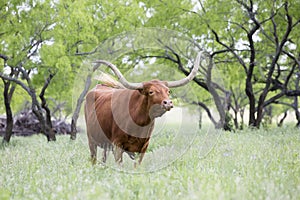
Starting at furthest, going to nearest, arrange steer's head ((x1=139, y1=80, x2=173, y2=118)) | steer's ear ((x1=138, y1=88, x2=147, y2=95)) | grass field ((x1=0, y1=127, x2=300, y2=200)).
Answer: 1. steer's ear ((x1=138, y1=88, x2=147, y2=95))
2. steer's head ((x1=139, y1=80, x2=173, y2=118))
3. grass field ((x1=0, y1=127, x2=300, y2=200))

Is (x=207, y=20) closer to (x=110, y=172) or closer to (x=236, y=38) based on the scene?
(x=236, y=38)

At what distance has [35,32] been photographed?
1559 centimetres

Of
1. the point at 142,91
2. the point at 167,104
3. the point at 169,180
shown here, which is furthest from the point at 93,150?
the point at 169,180

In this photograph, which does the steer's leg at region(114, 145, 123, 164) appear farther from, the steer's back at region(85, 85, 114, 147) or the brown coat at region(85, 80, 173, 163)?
the steer's back at region(85, 85, 114, 147)

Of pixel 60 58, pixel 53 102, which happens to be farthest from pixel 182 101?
pixel 53 102

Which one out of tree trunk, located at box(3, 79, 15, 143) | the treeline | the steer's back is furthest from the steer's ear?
A: tree trunk, located at box(3, 79, 15, 143)

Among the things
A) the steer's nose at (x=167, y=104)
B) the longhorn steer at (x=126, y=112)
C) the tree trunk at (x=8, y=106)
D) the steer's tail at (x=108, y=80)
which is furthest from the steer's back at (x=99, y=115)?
the tree trunk at (x=8, y=106)

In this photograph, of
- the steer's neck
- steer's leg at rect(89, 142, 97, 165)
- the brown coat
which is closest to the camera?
the brown coat

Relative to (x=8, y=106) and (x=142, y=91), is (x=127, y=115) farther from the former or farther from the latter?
(x=8, y=106)

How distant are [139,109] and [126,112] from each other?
1.01 ft

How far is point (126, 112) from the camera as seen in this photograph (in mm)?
6730

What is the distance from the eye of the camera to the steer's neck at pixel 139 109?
21.2 feet

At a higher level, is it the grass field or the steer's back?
the steer's back

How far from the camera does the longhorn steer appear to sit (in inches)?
245
